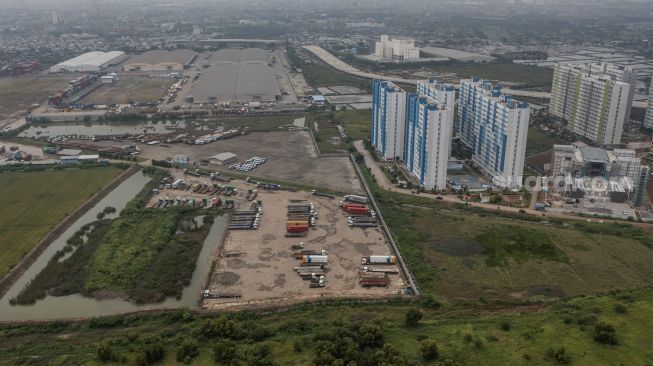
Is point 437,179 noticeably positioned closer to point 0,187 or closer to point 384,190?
point 384,190

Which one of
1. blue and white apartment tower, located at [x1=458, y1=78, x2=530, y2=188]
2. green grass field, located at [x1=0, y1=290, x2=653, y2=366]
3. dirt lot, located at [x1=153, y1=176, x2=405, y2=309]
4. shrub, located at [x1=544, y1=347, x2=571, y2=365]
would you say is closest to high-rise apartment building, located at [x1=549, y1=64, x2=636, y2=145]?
blue and white apartment tower, located at [x1=458, y1=78, x2=530, y2=188]

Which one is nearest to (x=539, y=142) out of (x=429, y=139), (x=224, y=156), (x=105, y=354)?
(x=429, y=139)

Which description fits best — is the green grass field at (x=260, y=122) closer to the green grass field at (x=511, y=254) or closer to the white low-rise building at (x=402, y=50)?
the green grass field at (x=511, y=254)

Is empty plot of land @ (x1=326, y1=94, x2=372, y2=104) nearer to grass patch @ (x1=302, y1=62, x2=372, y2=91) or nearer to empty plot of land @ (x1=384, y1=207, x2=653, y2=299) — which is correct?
grass patch @ (x1=302, y1=62, x2=372, y2=91)

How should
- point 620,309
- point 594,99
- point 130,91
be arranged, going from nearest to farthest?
1. point 620,309
2. point 594,99
3. point 130,91

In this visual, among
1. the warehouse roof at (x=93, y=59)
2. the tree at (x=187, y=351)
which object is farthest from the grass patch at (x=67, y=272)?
the warehouse roof at (x=93, y=59)

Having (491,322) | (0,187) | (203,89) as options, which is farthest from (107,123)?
(491,322)

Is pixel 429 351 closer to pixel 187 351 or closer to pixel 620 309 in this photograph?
pixel 187 351
